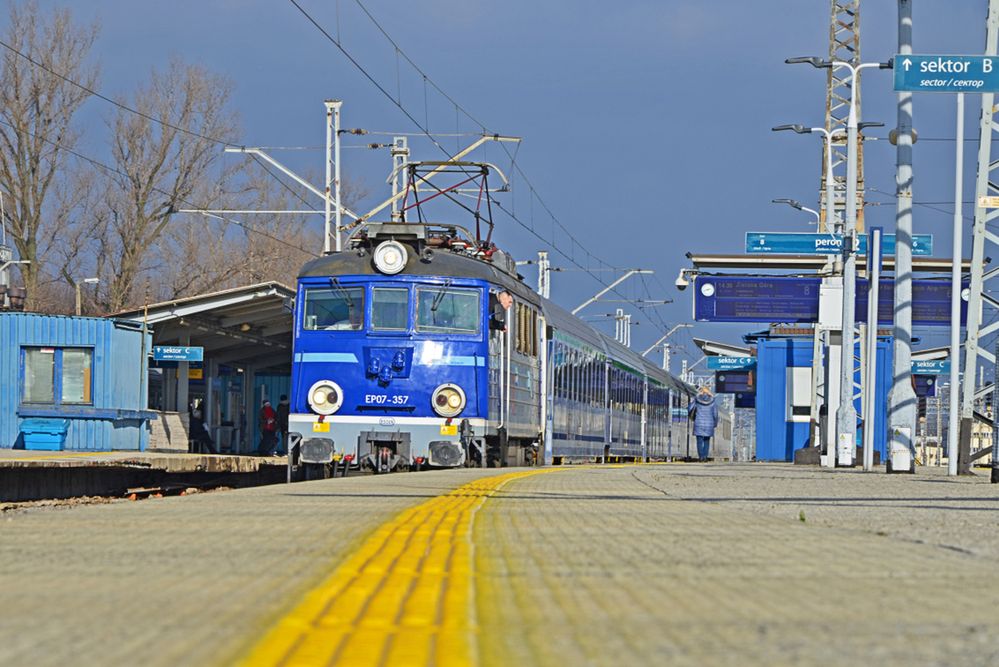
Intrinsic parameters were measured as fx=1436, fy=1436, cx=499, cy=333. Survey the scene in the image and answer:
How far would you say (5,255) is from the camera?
46.6m

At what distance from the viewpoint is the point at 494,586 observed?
4.86m

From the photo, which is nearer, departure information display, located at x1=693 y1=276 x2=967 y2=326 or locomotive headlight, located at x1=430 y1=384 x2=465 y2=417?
locomotive headlight, located at x1=430 y1=384 x2=465 y2=417

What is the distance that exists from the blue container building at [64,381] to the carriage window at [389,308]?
1171 centimetres

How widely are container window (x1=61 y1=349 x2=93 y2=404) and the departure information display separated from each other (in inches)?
841

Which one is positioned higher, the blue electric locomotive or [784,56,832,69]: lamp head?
[784,56,832,69]: lamp head

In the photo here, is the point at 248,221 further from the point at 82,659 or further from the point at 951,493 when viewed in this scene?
the point at 82,659

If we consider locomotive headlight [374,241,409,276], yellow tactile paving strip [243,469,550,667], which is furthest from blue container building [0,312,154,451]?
yellow tactile paving strip [243,469,550,667]

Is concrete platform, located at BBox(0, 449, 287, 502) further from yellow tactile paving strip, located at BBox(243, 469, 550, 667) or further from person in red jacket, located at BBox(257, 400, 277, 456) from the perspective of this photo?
yellow tactile paving strip, located at BBox(243, 469, 550, 667)

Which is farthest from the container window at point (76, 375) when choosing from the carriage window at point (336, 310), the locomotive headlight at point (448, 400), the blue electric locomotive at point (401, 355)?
the locomotive headlight at point (448, 400)

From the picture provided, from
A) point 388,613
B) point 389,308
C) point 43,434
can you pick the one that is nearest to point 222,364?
point 43,434

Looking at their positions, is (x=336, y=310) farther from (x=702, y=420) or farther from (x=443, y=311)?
(x=702, y=420)

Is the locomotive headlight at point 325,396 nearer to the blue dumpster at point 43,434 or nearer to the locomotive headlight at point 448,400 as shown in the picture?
the locomotive headlight at point 448,400

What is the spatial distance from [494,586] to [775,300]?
4031 cm

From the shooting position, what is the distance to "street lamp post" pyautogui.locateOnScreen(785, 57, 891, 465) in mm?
27750
